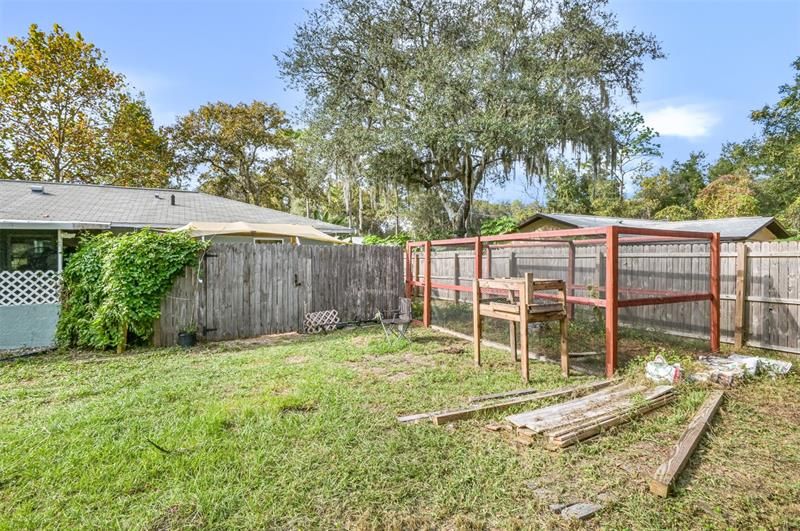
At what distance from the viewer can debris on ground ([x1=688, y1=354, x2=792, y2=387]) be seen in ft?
13.4

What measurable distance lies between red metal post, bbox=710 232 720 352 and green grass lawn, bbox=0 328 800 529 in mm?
1190

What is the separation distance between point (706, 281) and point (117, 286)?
29.7ft

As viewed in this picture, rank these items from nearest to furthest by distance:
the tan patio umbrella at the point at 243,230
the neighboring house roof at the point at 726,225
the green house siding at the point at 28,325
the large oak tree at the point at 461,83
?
the green house siding at the point at 28,325
the tan patio umbrella at the point at 243,230
the neighboring house roof at the point at 726,225
the large oak tree at the point at 461,83

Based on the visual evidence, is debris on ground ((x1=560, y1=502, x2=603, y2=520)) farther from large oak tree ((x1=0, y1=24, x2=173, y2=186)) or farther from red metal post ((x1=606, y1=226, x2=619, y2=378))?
large oak tree ((x1=0, y1=24, x2=173, y2=186))

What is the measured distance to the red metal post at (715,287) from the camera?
5234 mm

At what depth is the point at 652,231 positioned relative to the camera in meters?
4.57

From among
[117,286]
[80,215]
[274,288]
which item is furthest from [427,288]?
[80,215]

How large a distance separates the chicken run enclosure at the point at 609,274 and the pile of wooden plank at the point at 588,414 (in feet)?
2.40

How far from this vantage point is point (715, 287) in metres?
5.23

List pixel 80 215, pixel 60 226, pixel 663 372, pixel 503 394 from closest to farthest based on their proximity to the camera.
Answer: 1. pixel 503 394
2. pixel 663 372
3. pixel 60 226
4. pixel 80 215

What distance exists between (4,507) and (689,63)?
2191cm

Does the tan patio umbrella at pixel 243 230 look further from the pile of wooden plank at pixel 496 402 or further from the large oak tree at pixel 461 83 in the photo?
the pile of wooden plank at pixel 496 402

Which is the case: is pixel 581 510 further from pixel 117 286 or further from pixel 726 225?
pixel 726 225

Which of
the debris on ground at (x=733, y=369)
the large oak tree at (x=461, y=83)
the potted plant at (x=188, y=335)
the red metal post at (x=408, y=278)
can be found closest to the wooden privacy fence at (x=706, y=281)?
the debris on ground at (x=733, y=369)
